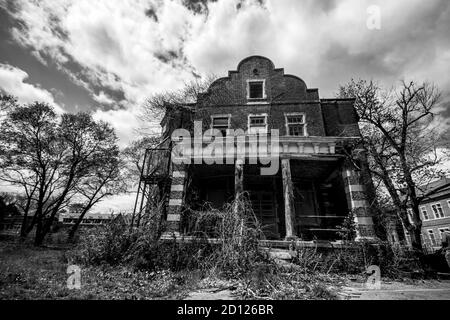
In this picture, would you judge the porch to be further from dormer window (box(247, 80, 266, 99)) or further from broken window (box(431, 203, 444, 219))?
broken window (box(431, 203, 444, 219))

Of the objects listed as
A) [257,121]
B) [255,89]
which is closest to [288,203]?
[257,121]

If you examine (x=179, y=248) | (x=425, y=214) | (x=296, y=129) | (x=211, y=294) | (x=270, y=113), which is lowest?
(x=211, y=294)

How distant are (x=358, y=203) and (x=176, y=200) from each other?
8.48 metres

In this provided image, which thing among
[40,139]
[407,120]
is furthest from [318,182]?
[40,139]

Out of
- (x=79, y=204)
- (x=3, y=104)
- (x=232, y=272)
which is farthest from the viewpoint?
(x=79, y=204)

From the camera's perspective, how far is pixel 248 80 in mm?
15031

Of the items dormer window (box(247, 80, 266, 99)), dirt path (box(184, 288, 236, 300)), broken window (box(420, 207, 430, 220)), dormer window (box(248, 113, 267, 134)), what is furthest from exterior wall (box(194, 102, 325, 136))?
broken window (box(420, 207, 430, 220))

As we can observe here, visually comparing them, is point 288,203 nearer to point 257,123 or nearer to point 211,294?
point 257,123

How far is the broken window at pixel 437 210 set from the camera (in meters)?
30.9

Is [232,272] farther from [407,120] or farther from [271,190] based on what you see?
[407,120]

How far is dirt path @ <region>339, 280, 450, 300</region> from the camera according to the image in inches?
203

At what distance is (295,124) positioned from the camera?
13391 millimetres

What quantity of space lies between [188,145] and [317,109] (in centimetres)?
835

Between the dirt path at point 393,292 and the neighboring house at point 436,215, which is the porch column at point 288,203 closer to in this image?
the dirt path at point 393,292
